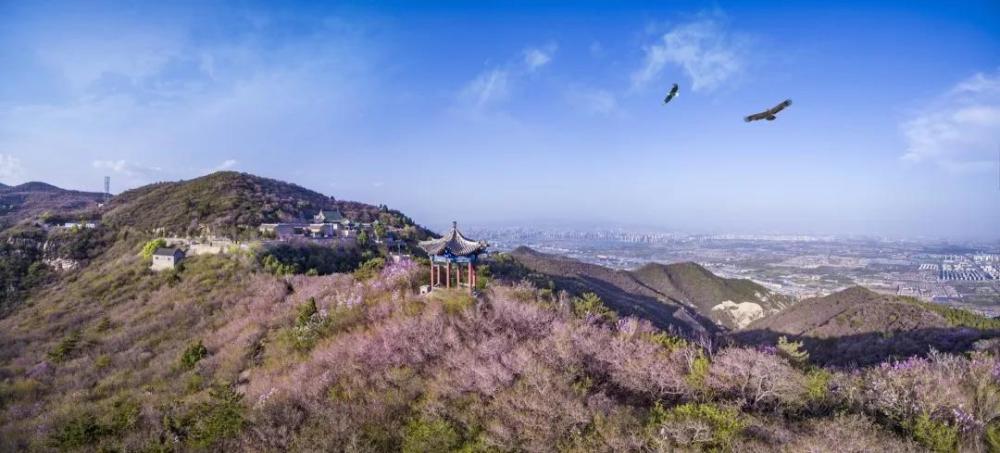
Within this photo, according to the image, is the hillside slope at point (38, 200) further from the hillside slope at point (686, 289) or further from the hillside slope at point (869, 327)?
the hillside slope at point (869, 327)

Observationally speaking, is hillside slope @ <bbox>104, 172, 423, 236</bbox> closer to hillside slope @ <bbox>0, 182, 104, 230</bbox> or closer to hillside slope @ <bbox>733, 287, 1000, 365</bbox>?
hillside slope @ <bbox>0, 182, 104, 230</bbox>

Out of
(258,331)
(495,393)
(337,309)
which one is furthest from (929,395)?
(258,331)

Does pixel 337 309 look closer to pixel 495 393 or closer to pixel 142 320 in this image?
pixel 495 393

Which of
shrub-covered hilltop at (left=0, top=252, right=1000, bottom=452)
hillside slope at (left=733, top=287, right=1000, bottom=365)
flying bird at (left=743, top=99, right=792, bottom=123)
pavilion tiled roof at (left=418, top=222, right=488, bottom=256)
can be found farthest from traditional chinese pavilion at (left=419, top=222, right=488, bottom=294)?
hillside slope at (left=733, top=287, right=1000, bottom=365)

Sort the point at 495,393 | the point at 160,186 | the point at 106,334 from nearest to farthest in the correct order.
Result: the point at 495,393, the point at 106,334, the point at 160,186

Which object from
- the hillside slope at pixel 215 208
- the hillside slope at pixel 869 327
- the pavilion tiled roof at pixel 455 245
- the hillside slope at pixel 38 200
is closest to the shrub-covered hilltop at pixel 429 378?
the hillside slope at pixel 869 327

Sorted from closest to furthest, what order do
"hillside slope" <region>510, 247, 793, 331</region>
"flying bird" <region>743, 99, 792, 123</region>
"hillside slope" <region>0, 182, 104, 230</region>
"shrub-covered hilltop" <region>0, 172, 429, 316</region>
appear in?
"flying bird" <region>743, 99, 792, 123</region>, "shrub-covered hilltop" <region>0, 172, 429, 316</region>, "hillside slope" <region>510, 247, 793, 331</region>, "hillside slope" <region>0, 182, 104, 230</region>

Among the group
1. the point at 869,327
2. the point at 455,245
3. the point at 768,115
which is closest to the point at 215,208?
the point at 455,245
